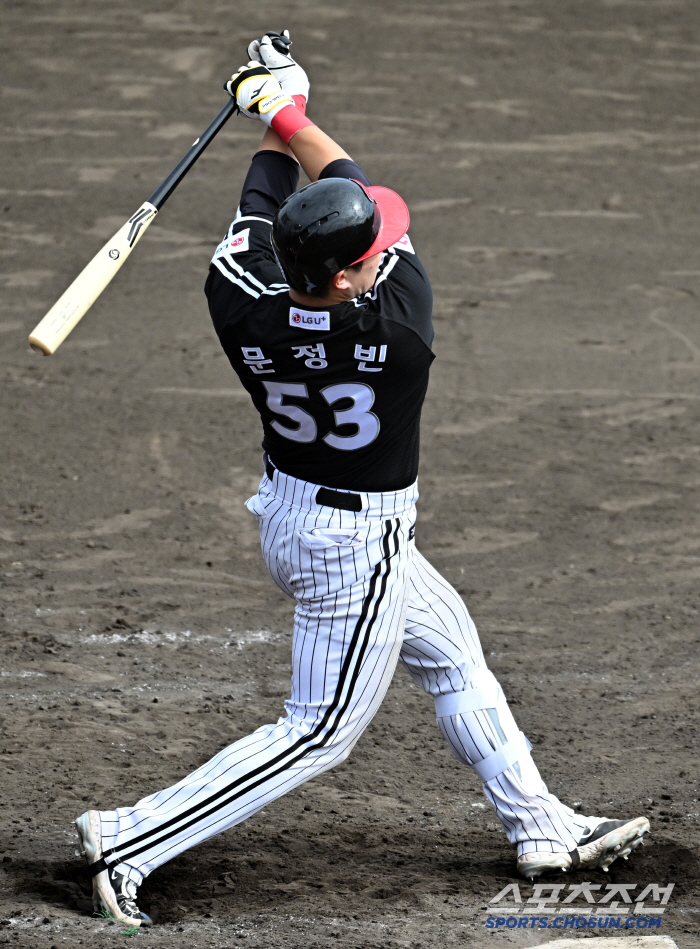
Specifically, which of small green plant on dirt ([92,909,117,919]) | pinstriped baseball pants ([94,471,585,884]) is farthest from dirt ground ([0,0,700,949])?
pinstriped baseball pants ([94,471,585,884])

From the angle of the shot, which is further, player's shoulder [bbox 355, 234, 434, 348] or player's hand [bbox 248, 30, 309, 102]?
player's hand [bbox 248, 30, 309, 102]

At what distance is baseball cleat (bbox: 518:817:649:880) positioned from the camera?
2.97m

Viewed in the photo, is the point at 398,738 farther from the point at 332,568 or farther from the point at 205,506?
the point at 205,506

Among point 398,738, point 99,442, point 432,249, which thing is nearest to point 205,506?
point 99,442

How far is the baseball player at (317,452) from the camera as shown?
2.49 meters

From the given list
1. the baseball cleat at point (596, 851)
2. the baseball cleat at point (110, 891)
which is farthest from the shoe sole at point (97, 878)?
the baseball cleat at point (596, 851)

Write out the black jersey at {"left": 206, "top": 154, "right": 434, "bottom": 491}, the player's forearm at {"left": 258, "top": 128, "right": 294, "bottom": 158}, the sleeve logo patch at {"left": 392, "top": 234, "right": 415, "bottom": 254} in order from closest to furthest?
the black jersey at {"left": 206, "top": 154, "right": 434, "bottom": 491}, the sleeve logo patch at {"left": 392, "top": 234, "right": 415, "bottom": 254}, the player's forearm at {"left": 258, "top": 128, "right": 294, "bottom": 158}

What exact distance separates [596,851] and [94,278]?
2098mm

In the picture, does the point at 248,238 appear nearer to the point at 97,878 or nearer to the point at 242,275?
the point at 242,275

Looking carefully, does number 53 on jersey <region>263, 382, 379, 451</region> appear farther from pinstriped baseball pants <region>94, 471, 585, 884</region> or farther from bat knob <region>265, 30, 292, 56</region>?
bat knob <region>265, 30, 292, 56</region>

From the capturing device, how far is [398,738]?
3762mm

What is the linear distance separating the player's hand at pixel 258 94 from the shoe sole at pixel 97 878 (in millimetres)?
1825

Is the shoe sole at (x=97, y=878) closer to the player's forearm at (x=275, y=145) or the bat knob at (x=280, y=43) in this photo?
the player's forearm at (x=275, y=145)

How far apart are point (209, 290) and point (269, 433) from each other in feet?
1.24
